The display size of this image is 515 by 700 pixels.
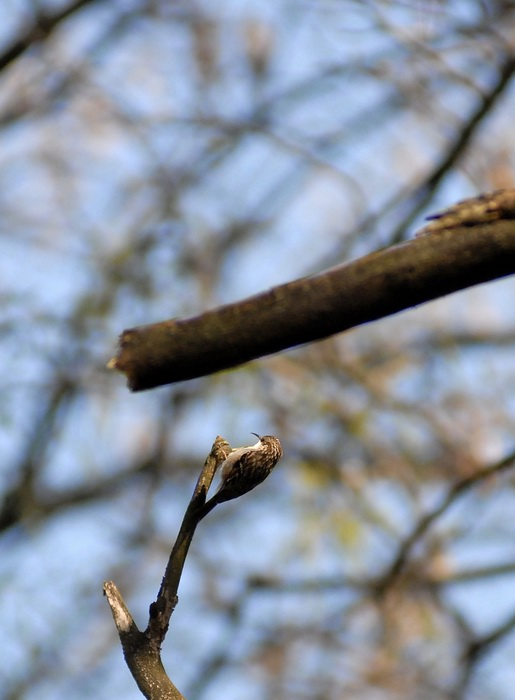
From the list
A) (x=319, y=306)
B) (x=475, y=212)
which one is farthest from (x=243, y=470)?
(x=475, y=212)

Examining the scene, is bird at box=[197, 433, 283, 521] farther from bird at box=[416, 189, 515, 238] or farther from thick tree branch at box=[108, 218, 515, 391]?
bird at box=[416, 189, 515, 238]

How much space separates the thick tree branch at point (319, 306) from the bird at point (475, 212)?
0.01m

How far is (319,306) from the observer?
1157 mm

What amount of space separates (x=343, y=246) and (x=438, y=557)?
2052 millimetres

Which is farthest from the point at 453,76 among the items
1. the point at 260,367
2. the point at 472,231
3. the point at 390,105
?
the point at 472,231

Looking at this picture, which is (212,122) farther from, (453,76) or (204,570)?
(204,570)

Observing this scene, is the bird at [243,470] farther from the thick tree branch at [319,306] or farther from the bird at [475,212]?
the bird at [475,212]

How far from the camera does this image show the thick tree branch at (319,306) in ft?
3.60

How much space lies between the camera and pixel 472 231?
123 centimetres

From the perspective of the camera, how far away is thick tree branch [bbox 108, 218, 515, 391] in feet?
3.60

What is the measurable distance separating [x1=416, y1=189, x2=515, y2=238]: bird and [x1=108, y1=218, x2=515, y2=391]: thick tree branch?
0.01 meters

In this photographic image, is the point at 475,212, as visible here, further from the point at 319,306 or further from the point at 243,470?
the point at 243,470

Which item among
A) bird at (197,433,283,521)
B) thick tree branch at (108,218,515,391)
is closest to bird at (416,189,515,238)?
thick tree branch at (108,218,515,391)

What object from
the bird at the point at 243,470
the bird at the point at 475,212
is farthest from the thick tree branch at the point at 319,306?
the bird at the point at 243,470
